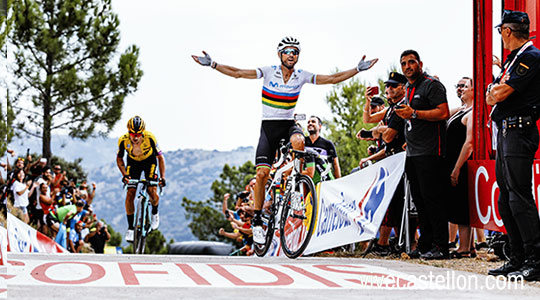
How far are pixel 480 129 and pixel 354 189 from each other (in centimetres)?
198

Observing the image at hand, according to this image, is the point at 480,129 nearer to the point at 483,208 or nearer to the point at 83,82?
the point at 483,208

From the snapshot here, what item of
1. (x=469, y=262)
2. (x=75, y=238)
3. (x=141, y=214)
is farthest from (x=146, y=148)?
(x=75, y=238)

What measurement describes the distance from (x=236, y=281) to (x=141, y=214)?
632 cm

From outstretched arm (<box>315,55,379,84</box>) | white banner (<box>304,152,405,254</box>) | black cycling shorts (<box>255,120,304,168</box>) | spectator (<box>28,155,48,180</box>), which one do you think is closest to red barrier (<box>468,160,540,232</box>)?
white banner (<box>304,152,405,254</box>)

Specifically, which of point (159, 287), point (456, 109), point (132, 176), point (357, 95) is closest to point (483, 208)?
point (456, 109)

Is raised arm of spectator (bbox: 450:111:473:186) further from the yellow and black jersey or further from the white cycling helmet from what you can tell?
the yellow and black jersey

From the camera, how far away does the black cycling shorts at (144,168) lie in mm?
A: 11703

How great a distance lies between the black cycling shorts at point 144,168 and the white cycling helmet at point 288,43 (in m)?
3.98

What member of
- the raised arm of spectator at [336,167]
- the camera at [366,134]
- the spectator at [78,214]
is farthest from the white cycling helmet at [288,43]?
the spectator at [78,214]

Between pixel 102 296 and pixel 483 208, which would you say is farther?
pixel 483 208

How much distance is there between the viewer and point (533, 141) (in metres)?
5.97

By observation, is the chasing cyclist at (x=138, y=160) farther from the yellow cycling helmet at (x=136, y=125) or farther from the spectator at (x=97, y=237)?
the spectator at (x=97, y=237)

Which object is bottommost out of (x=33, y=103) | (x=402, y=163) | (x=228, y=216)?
(x=228, y=216)

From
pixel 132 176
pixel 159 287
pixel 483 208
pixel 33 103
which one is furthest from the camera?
pixel 33 103
